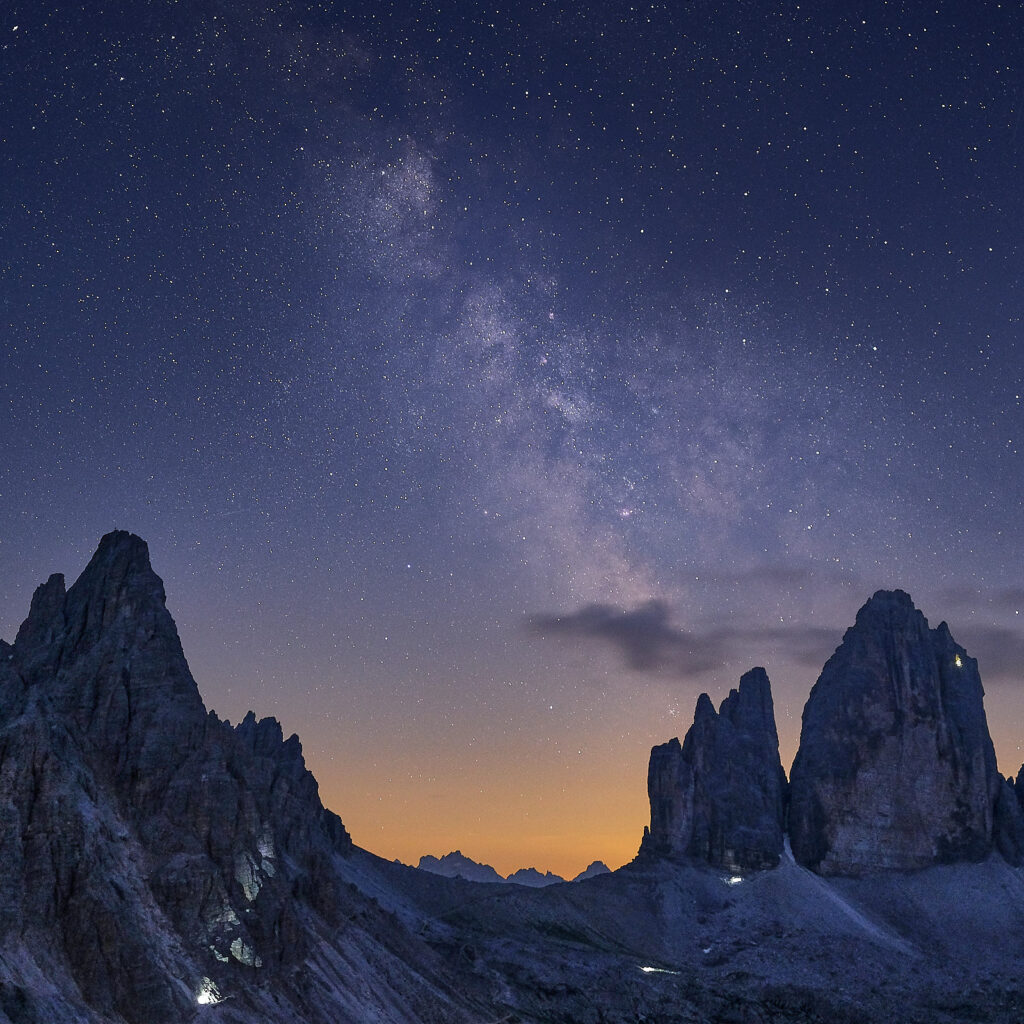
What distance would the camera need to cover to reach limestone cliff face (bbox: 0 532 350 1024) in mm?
88062

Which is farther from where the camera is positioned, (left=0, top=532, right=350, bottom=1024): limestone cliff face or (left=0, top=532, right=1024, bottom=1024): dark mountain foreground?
(left=0, top=532, right=1024, bottom=1024): dark mountain foreground

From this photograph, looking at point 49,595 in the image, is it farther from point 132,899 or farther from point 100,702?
point 132,899

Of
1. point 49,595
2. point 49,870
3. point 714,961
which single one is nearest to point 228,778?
point 49,870

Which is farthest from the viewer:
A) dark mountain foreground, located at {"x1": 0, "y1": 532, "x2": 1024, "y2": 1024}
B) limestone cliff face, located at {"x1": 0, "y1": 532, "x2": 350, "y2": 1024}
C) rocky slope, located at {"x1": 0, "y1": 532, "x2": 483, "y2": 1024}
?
dark mountain foreground, located at {"x1": 0, "y1": 532, "x2": 1024, "y2": 1024}

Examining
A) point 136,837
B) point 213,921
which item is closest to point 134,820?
point 136,837

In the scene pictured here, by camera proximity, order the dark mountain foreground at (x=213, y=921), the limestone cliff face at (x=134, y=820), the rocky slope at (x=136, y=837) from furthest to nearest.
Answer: the dark mountain foreground at (x=213, y=921)
the limestone cliff face at (x=134, y=820)
the rocky slope at (x=136, y=837)

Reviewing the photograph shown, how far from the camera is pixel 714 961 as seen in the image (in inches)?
7175

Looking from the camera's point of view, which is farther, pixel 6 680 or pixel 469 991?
pixel 469 991

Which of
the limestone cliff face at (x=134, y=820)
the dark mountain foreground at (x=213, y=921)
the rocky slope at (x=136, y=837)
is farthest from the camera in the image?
the dark mountain foreground at (x=213, y=921)

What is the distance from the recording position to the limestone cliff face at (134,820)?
289 ft

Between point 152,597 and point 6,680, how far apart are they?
2023 centimetres

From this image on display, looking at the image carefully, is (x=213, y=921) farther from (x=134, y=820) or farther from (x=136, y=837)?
(x=134, y=820)

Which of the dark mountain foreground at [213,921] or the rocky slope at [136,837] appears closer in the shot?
the rocky slope at [136,837]

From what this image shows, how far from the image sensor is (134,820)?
105562 mm
